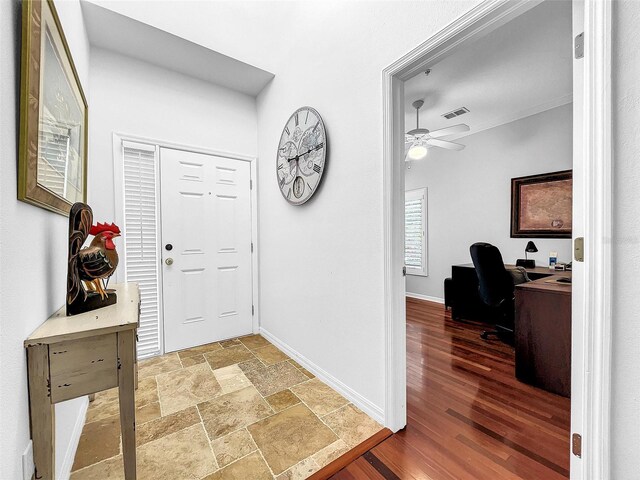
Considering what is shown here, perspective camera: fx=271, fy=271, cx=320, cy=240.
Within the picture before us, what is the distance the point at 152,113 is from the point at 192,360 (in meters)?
2.40

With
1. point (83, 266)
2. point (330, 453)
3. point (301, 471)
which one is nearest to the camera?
point (83, 266)

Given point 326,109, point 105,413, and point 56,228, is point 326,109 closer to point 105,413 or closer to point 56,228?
point 56,228

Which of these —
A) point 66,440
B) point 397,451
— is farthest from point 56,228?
point 397,451

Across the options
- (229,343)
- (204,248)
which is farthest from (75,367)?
(229,343)

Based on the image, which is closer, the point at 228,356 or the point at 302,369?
the point at 302,369

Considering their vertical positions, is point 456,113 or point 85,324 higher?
point 456,113

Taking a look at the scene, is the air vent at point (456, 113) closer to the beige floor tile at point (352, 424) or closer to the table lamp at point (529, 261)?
the table lamp at point (529, 261)

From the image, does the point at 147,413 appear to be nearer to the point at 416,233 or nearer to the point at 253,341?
the point at 253,341

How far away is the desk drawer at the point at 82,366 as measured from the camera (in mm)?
969

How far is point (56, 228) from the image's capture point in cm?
134

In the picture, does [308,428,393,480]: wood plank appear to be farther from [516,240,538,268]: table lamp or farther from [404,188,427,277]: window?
[404,188,427,277]: window

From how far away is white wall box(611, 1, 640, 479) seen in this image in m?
0.84

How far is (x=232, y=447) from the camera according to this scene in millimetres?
1505

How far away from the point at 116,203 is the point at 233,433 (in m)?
2.15
